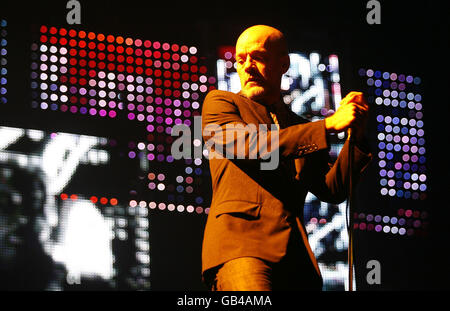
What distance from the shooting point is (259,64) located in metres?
3.53

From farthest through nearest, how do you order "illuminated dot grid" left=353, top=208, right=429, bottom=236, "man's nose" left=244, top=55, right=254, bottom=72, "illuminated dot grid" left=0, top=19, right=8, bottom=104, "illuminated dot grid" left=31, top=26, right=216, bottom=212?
"illuminated dot grid" left=353, top=208, right=429, bottom=236 → "illuminated dot grid" left=31, top=26, right=216, bottom=212 → "illuminated dot grid" left=0, top=19, right=8, bottom=104 → "man's nose" left=244, top=55, right=254, bottom=72

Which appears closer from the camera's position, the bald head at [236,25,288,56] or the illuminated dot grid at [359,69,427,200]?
the bald head at [236,25,288,56]

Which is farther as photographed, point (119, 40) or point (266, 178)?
point (119, 40)

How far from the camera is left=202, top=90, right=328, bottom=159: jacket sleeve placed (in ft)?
10.5

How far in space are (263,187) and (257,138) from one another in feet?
0.64

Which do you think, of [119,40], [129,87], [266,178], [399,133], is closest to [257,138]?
[266,178]

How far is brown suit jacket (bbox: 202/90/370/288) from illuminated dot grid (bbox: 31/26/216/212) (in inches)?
112

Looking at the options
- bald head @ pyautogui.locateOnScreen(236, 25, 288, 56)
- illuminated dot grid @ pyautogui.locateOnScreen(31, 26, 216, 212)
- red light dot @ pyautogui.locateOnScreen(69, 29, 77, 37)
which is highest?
red light dot @ pyautogui.locateOnScreen(69, 29, 77, 37)

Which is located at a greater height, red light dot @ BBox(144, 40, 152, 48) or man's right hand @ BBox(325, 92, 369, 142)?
Answer: red light dot @ BBox(144, 40, 152, 48)

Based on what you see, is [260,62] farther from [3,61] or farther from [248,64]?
[3,61]

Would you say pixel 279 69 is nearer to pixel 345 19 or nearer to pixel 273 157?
pixel 273 157

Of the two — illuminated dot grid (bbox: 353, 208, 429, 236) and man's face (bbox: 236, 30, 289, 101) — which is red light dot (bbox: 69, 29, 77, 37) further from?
man's face (bbox: 236, 30, 289, 101)

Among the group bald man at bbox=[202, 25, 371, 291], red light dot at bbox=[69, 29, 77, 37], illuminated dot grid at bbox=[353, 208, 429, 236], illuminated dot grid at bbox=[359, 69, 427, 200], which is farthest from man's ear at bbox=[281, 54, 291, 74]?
illuminated dot grid at bbox=[359, 69, 427, 200]

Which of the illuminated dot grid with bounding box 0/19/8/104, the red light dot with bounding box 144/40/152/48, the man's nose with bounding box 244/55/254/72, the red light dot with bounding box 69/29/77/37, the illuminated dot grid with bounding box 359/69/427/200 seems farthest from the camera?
the illuminated dot grid with bounding box 359/69/427/200
